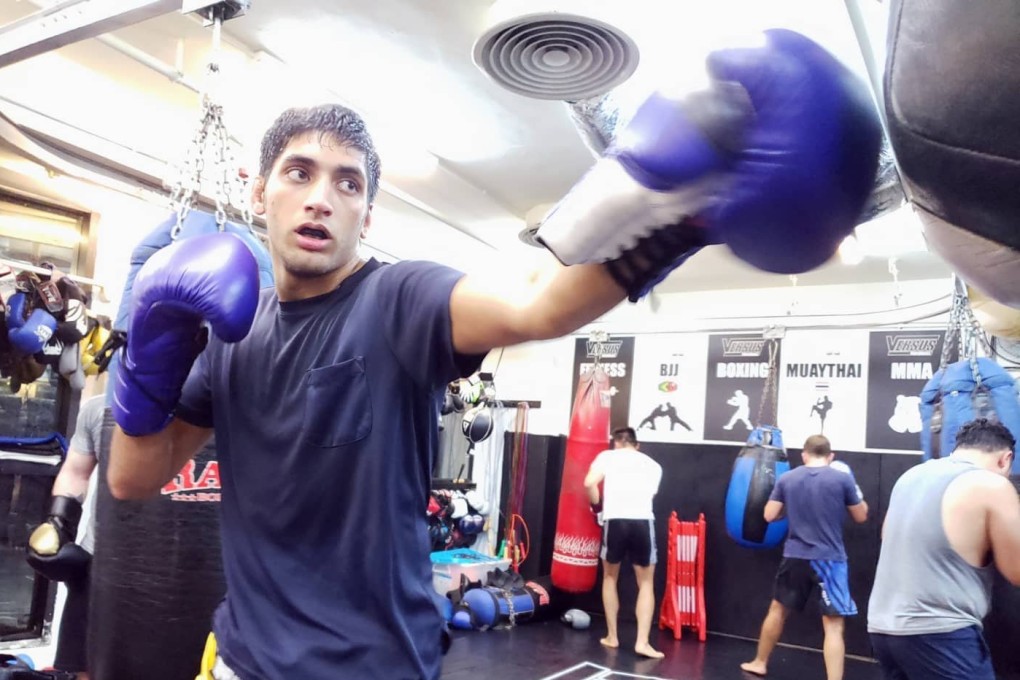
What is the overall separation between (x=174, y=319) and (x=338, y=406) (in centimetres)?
32

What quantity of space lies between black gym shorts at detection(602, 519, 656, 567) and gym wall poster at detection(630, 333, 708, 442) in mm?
1477

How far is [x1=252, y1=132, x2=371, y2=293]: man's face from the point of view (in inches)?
46.3

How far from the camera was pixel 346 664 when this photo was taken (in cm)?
102

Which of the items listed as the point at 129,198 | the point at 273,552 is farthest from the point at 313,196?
the point at 129,198

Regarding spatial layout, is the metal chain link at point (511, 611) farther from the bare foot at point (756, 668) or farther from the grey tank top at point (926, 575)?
the grey tank top at point (926, 575)

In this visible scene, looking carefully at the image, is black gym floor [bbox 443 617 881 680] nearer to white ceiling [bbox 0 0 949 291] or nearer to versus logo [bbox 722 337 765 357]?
versus logo [bbox 722 337 765 357]

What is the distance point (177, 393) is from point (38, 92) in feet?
12.0

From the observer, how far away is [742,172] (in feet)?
2.22

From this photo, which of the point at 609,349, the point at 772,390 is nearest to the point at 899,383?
the point at 772,390

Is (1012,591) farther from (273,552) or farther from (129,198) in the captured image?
(129,198)

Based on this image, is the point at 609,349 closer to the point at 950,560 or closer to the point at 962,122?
the point at 950,560

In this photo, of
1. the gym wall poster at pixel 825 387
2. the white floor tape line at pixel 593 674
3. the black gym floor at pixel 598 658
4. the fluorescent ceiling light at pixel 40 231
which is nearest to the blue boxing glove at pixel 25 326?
the fluorescent ceiling light at pixel 40 231

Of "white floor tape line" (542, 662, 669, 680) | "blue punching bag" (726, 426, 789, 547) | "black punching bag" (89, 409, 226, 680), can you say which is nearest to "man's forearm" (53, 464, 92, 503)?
"black punching bag" (89, 409, 226, 680)

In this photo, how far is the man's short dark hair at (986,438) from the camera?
2594mm
